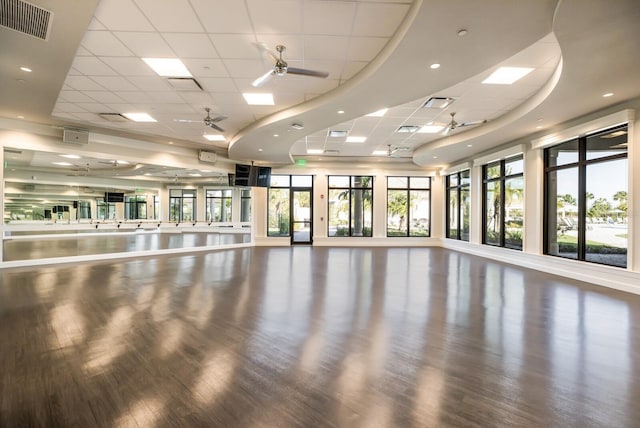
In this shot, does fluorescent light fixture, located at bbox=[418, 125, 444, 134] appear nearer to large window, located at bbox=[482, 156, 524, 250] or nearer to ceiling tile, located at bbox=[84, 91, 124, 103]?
large window, located at bbox=[482, 156, 524, 250]

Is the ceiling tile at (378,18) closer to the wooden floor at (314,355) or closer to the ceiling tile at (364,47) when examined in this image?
the ceiling tile at (364,47)

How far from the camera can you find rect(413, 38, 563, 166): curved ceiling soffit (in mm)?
4997

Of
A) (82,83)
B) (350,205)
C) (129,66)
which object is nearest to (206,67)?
(129,66)

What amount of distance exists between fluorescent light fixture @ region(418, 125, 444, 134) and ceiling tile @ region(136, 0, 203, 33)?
238 inches

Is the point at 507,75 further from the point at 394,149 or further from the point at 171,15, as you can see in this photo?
the point at 394,149

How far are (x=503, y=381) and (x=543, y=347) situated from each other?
1050 millimetres

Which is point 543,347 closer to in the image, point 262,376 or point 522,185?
point 262,376

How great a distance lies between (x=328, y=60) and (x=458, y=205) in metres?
9.65

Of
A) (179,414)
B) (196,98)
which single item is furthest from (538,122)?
(179,414)

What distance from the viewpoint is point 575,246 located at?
22.5 feet

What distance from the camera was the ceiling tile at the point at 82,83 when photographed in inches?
199

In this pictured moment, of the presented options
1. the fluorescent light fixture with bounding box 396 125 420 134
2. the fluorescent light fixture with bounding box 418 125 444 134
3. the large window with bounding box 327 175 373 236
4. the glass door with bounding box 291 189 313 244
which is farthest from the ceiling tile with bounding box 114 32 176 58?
the large window with bounding box 327 175 373 236

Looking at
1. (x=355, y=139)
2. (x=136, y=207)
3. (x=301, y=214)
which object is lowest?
(x=301, y=214)

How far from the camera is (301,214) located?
13.0 m
